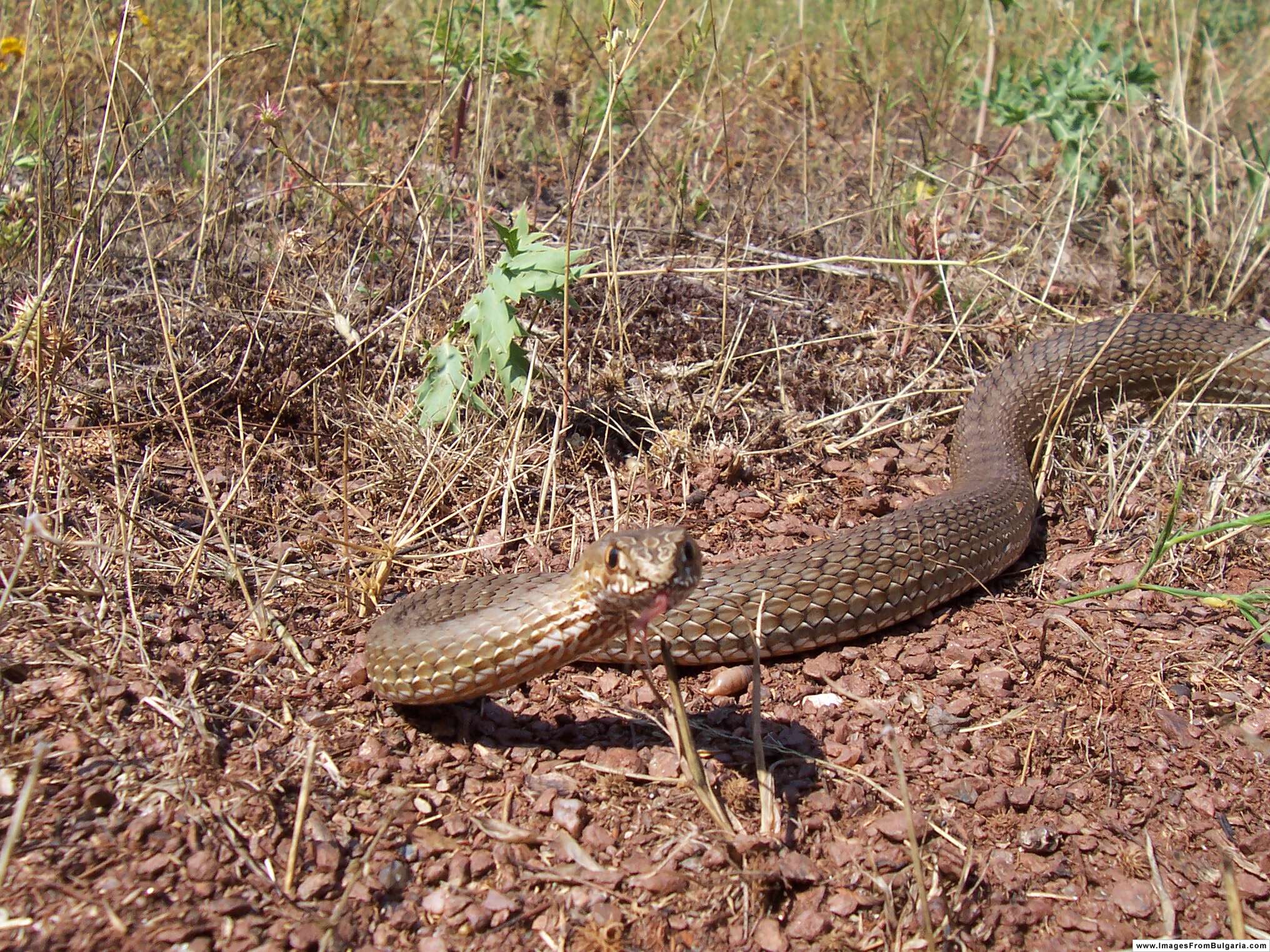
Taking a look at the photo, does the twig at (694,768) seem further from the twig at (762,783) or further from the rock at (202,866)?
Answer: the rock at (202,866)

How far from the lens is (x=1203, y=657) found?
131 inches

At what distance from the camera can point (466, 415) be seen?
394cm

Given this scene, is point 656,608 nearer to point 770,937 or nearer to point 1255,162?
point 770,937

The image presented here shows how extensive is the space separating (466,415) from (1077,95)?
3767 mm

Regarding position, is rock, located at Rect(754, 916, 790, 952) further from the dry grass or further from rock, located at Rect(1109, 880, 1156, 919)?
rock, located at Rect(1109, 880, 1156, 919)

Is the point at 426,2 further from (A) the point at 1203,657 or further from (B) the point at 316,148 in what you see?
(A) the point at 1203,657

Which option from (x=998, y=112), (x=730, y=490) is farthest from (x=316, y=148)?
(x=998, y=112)

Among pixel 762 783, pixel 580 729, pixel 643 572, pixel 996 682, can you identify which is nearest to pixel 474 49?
pixel 580 729

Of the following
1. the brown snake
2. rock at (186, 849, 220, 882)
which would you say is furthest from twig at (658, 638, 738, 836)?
rock at (186, 849, 220, 882)

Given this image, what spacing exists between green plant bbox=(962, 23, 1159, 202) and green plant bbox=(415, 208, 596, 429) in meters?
3.09

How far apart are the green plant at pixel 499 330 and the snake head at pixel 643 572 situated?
56.7 inches

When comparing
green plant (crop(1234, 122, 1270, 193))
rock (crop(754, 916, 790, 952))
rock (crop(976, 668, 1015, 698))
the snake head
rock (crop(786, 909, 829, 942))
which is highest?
green plant (crop(1234, 122, 1270, 193))

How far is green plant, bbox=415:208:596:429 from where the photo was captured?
358 centimetres

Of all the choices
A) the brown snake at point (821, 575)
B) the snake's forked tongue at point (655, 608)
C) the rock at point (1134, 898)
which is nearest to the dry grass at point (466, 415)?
the rock at point (1134, 898)
